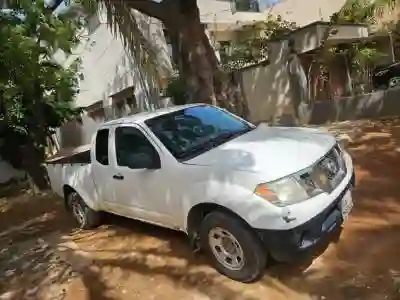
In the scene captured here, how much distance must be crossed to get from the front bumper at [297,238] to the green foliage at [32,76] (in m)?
8.47

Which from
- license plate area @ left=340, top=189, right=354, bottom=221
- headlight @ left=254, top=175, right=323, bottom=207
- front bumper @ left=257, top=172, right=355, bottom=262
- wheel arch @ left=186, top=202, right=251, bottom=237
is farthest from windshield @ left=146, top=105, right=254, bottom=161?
license plate area @ left=340, top=189, right=354, bottom=221

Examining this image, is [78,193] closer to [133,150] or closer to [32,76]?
[133,150]

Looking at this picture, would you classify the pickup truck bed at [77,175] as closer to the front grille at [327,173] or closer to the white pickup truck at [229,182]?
the white pickup truck at [229,182]

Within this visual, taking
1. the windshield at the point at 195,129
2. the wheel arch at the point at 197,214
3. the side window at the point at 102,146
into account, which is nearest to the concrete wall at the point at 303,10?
the windshield at the point at 195,129

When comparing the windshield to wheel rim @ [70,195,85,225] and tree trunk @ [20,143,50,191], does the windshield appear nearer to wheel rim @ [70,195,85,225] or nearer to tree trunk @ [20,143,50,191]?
wheel rim @ [70,195,85,225]

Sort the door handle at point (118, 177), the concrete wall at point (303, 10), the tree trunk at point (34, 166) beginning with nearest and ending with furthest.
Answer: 1. the door handle at point (118, 177)
2. the tree trunk at point (34, 166)
3. the concrete wall at point (303, 10)

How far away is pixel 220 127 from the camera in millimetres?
4996

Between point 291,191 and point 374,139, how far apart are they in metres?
5.17

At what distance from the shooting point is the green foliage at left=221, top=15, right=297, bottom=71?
48.4 feet

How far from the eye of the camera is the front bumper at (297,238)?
3.53 meters

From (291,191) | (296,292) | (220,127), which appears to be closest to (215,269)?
(296,292)

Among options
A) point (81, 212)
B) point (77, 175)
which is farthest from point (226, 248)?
point (81, 212)

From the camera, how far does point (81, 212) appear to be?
669 centimetres

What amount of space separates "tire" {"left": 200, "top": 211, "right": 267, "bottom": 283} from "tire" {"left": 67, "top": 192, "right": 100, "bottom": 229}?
2.86 meters
